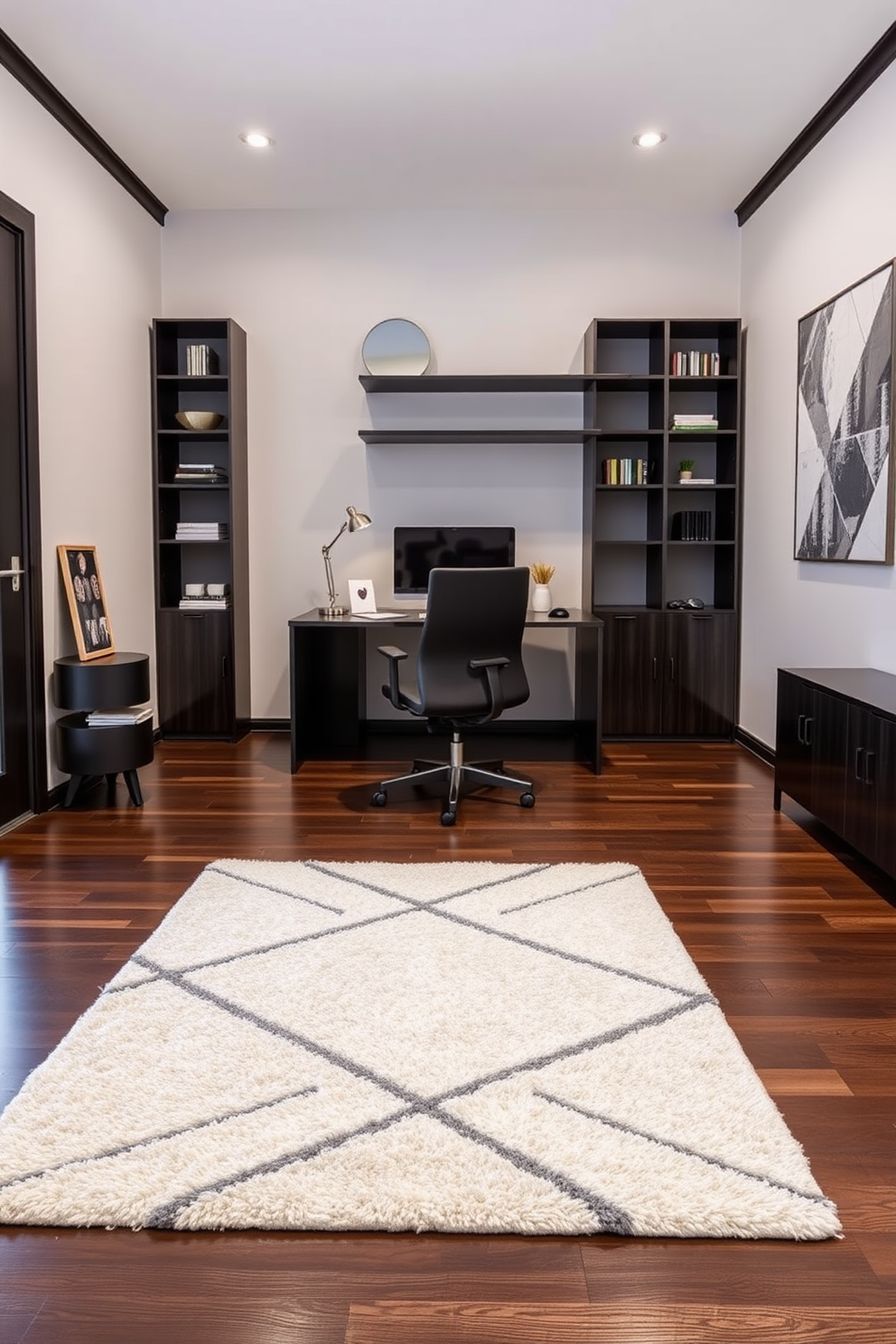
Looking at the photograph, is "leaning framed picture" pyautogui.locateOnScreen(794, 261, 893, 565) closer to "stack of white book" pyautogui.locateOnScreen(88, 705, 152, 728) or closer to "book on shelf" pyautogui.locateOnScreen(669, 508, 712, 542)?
"book on shelf" pyautogui.locateOnScreen(669, 508, 712, 542)

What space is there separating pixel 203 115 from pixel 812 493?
3.08 metres

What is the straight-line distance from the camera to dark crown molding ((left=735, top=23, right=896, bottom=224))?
12.0 ft

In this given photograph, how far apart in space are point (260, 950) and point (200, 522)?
356 cm

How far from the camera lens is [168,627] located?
214 inches

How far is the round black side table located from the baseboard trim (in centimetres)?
293

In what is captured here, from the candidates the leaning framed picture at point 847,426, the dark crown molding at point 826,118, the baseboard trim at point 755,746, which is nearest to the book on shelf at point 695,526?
the leaning framed picture at point 847,426

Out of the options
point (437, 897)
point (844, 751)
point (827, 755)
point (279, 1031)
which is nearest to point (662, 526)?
point (827, 755)

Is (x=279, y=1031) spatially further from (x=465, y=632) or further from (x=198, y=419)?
(x=198, y=419)

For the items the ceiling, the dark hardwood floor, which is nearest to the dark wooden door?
the dark hardwood floor

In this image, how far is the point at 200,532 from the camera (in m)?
5.44

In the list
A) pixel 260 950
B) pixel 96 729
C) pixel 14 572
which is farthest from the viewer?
pixel 96 729

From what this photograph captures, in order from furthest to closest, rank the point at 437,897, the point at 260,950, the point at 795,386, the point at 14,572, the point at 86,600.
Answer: the point at 795,386
the point at 86,600
the point at 14,572
the point at 437,897
the point at 260,950

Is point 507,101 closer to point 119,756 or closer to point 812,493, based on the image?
point 812,493

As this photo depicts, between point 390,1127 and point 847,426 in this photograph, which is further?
point 847,426
